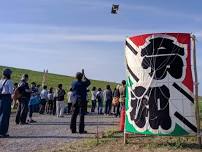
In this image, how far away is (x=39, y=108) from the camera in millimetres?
30578

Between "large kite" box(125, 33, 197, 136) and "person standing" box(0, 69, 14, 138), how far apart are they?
15.3 feet

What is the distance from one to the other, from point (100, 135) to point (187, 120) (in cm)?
373

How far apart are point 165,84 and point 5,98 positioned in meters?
5.60

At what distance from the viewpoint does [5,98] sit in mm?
15609

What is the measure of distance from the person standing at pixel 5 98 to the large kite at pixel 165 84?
466cm

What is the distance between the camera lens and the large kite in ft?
41.7

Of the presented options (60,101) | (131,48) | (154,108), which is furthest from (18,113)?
(154,108)

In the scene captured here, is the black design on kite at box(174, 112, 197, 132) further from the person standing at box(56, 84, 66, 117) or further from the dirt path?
the person standing at box(56, 84, 66, 117)

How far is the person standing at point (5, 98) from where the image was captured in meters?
15.5

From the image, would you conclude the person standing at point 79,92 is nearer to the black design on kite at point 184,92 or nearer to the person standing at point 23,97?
the person standing at point 23,97

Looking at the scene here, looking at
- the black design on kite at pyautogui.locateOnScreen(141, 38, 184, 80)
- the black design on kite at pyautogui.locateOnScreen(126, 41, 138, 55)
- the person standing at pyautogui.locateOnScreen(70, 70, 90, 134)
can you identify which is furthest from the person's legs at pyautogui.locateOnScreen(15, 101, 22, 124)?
the black design on kite at pyautogui.locateOnScreen(141, 38, 184, 80)

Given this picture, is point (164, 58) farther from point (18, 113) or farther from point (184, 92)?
point (18, 113)

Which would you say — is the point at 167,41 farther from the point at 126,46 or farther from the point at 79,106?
the point at 79,106

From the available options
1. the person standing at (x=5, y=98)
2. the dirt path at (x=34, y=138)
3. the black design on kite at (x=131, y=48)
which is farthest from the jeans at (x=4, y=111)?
the black design on kite at (x=131, y=48)
